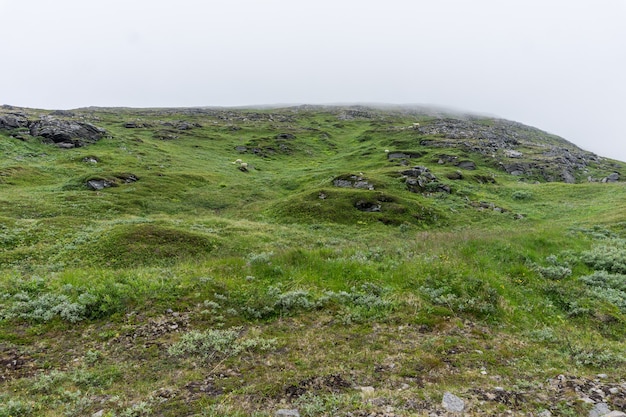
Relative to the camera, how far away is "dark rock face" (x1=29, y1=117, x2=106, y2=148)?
241 ft

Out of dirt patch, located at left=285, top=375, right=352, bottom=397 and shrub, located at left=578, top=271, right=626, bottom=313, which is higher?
shrub, located at left=578, top=271, right=626, bottom=313

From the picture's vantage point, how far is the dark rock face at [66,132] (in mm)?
73312

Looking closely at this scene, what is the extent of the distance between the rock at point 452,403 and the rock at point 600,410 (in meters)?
2.55

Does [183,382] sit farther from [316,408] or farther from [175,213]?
[175,213]

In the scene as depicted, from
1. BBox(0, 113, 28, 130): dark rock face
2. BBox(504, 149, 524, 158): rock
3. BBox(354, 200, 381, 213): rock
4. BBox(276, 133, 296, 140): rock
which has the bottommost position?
BBox(354, 200, 381, 213): rock

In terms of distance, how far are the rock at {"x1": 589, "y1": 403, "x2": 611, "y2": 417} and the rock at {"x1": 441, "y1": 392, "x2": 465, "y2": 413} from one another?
100 inches

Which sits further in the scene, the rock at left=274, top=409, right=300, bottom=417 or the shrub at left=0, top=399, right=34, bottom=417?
the rock at left=274, top=409, right=300, bottom=417

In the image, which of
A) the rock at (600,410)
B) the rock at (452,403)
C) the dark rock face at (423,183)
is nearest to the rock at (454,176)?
the dark rock face at (423,183)

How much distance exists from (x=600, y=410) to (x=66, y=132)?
9109 cm

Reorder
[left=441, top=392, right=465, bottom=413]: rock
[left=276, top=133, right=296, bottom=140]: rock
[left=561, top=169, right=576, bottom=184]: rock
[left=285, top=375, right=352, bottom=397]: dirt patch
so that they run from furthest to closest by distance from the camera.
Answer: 1. [left=276, top=133, right=296, bottom=140]: rock
2. [left=561, top=169, right=576, bottom=184]: rock
3. [left=285, top=375, right=352, bottom=397]: dirt patch
4. [left=441, top=392, right=465, bottom=413]: rock

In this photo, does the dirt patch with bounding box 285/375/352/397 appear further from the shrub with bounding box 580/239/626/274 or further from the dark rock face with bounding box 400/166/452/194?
the dark rock face with bounding box 400/166/452/194

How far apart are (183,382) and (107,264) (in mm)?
14541

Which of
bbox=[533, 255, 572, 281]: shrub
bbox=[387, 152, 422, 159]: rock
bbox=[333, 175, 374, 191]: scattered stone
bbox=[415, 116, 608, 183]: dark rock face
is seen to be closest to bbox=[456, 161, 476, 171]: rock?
bbox=[415, 116, 608, 183]: dark rock face

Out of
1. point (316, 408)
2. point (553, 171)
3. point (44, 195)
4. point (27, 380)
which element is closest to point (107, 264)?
point (27, 380)
